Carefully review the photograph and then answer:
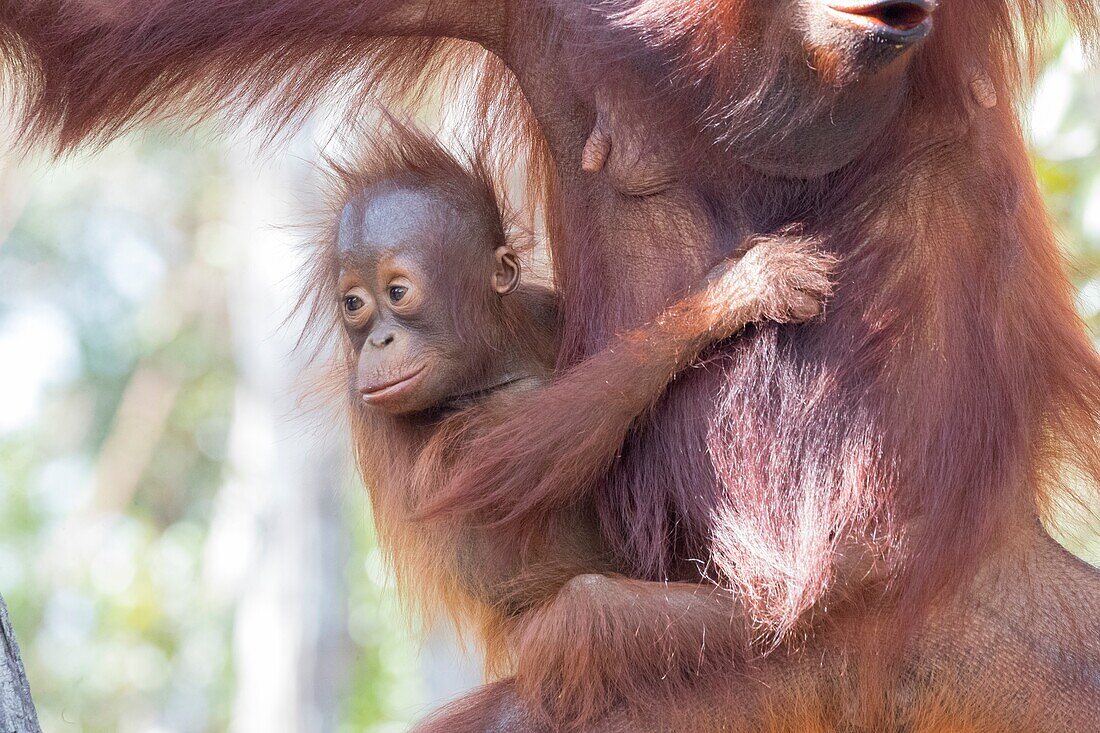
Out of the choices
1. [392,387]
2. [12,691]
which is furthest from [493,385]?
[12,691]

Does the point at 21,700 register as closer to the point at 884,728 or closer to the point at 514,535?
the point at 514,535

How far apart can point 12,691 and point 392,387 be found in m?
0.84

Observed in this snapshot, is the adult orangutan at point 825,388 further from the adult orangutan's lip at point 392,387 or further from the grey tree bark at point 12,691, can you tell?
the grey tree bark at point 12,691

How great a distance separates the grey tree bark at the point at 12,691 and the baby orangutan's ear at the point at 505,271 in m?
1.09

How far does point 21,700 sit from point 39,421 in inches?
637

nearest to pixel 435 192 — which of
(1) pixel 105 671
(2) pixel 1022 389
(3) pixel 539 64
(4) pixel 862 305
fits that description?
(3) pixel 539 64

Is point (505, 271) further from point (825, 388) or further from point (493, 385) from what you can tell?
point (825, 388)

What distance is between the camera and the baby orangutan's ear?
2.54 metres

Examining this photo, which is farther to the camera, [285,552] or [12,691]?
[285,552]

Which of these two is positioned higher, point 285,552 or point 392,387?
point 392,387

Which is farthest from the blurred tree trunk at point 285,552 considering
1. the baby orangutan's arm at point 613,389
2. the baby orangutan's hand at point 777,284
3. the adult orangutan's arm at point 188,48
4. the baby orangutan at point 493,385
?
the baby orangutan's hand at point 777,284

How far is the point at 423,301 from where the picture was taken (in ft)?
8.00

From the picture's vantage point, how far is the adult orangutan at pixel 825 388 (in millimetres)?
1962

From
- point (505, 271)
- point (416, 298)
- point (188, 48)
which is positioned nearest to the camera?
point (188, 48)
